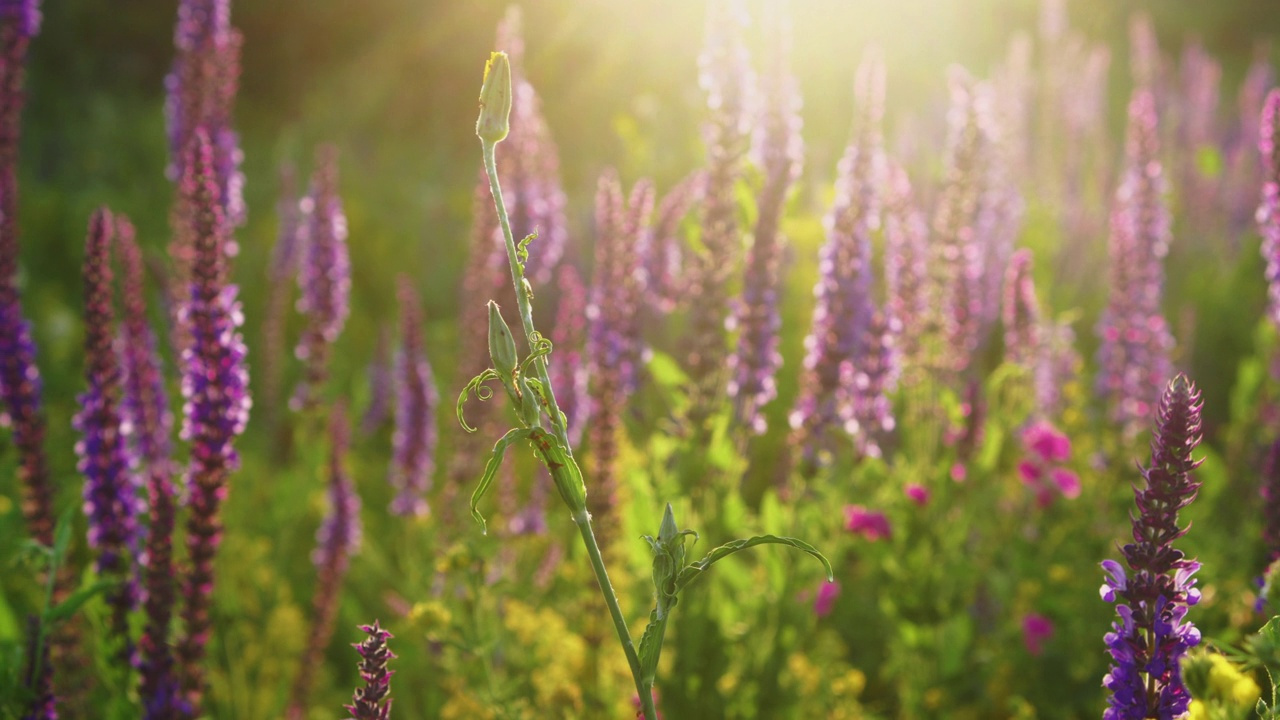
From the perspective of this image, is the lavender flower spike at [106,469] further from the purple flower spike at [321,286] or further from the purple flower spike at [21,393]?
the purple flower spike at [321,286]

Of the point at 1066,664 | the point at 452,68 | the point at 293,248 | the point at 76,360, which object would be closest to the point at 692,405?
the point at 1066,664

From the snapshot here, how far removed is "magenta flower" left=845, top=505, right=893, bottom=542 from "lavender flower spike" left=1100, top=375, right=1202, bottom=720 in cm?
190

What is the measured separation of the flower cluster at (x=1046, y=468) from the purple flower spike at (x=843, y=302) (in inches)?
47.0

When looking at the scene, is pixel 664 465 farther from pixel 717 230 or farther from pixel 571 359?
pixel 717 230

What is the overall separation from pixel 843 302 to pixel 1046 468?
1.70 metres

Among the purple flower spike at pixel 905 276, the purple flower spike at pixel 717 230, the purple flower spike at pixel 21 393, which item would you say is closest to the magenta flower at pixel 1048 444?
the purple flower spike at pixel 905 276

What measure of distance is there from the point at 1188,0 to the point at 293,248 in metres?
21.6

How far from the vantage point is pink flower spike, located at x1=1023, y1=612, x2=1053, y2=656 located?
10.6ft

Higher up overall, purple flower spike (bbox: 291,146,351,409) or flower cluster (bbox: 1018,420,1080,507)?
purple flower spike (bbox: 291,146,351,409)

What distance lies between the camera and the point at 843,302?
2.98 metres

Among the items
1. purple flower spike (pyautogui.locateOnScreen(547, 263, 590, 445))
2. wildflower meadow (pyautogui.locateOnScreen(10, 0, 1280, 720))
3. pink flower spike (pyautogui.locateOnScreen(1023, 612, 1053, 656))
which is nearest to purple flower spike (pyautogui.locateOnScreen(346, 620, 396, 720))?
wildflower meadow (pyautogui.locateOnScreen(10, 0, 1280, 720))

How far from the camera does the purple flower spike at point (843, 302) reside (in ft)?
9.74

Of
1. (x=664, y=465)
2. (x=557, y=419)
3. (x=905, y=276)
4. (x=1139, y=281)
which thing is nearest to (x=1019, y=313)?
(x=905, y=276)

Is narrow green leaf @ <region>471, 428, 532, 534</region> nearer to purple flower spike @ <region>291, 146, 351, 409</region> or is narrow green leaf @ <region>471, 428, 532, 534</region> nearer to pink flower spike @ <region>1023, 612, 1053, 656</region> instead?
pink flower spike @ <region>1023, 612, 1053, 656</region>
